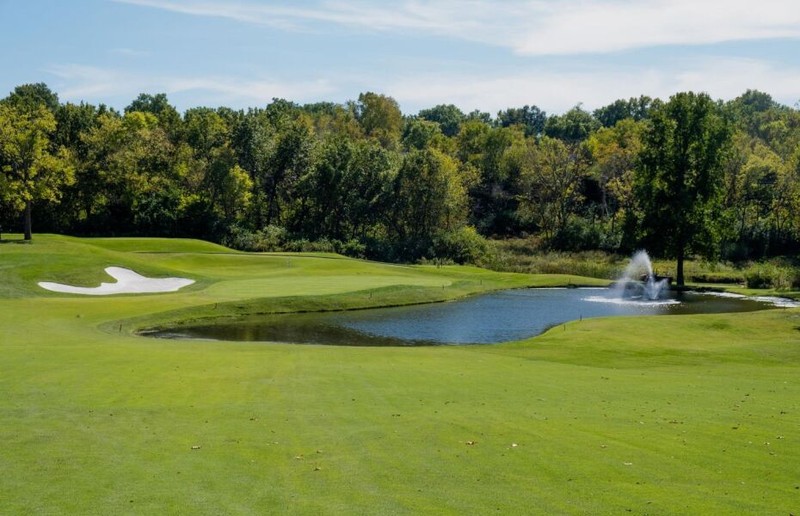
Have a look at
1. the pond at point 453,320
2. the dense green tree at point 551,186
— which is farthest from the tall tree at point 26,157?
the dense green tree at point 551,186

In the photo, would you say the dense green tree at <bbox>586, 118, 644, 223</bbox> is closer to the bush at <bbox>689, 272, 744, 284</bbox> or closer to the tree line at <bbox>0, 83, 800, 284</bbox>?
the tree line at <bbox>0, 83, 800, 284</bbox>

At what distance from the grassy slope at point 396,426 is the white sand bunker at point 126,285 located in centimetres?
1379

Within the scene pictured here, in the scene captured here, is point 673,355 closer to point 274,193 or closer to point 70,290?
point 70,290

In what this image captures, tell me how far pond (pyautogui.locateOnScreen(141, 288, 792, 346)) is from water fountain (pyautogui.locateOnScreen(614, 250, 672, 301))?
87.2 inches

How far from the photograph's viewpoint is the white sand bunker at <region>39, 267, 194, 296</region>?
4580 centimetres

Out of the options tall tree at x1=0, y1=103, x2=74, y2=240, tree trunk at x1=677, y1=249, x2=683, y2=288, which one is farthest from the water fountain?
tall tree at x1=0, y1=103, x2=74, y2=240

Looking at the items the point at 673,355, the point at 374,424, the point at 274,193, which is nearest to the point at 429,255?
the point at 274,193

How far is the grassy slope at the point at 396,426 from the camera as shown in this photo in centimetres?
1071

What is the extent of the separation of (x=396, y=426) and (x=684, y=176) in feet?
199

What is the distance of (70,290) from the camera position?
150 feet

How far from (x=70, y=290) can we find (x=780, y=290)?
54.3 metres

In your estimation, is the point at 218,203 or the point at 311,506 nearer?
the point at 311,506

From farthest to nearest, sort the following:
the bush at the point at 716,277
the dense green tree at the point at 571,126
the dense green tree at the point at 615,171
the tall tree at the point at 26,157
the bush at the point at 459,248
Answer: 1. the dense green tree at the point at 571,126
2. the dense green tree at the point at 615,171
3. the bush at the point at 459,248
4. the bush at the point at 716,277
5. the tall tree at the point at 26,157

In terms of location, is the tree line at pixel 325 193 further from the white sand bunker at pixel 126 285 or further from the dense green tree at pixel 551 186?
the white sand bunker at pixel 126 285
